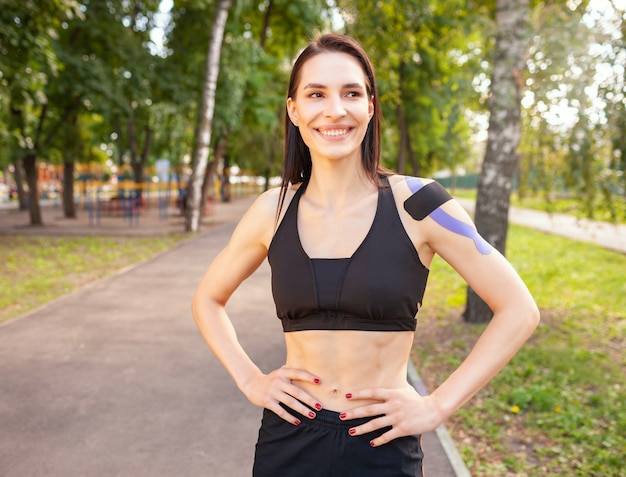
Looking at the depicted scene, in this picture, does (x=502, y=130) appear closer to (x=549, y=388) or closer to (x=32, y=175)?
(x=549, y=388)

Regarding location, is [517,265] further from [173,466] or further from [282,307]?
[282,307]

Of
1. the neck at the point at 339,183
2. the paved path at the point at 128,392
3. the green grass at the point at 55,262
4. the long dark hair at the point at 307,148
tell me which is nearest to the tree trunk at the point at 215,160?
the green grass at the point at 55,262

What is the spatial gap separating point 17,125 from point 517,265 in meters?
14.9

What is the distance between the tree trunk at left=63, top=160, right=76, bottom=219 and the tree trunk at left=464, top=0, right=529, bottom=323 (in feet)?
57.6

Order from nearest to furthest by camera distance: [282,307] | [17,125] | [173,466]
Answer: [282,307], [173,466], [17,125]

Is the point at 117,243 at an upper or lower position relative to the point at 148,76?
lower

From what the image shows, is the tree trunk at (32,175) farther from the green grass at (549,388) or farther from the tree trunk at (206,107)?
the green grass at (549,388)

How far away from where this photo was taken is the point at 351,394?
70.3 inches

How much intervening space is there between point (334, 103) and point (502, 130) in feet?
20.5

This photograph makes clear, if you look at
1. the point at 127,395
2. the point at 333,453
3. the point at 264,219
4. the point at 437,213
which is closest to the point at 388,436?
the point at 333,453

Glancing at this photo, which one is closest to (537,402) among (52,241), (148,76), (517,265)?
(517,265)

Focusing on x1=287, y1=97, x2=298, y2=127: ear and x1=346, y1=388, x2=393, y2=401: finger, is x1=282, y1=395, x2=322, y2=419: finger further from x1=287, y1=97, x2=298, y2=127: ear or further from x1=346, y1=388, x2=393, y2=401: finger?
x1=287, y1=97, x2=298, y2=127: ear

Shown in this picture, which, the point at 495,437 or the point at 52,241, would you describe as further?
the point at 52,241

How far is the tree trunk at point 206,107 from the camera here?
17.1m
